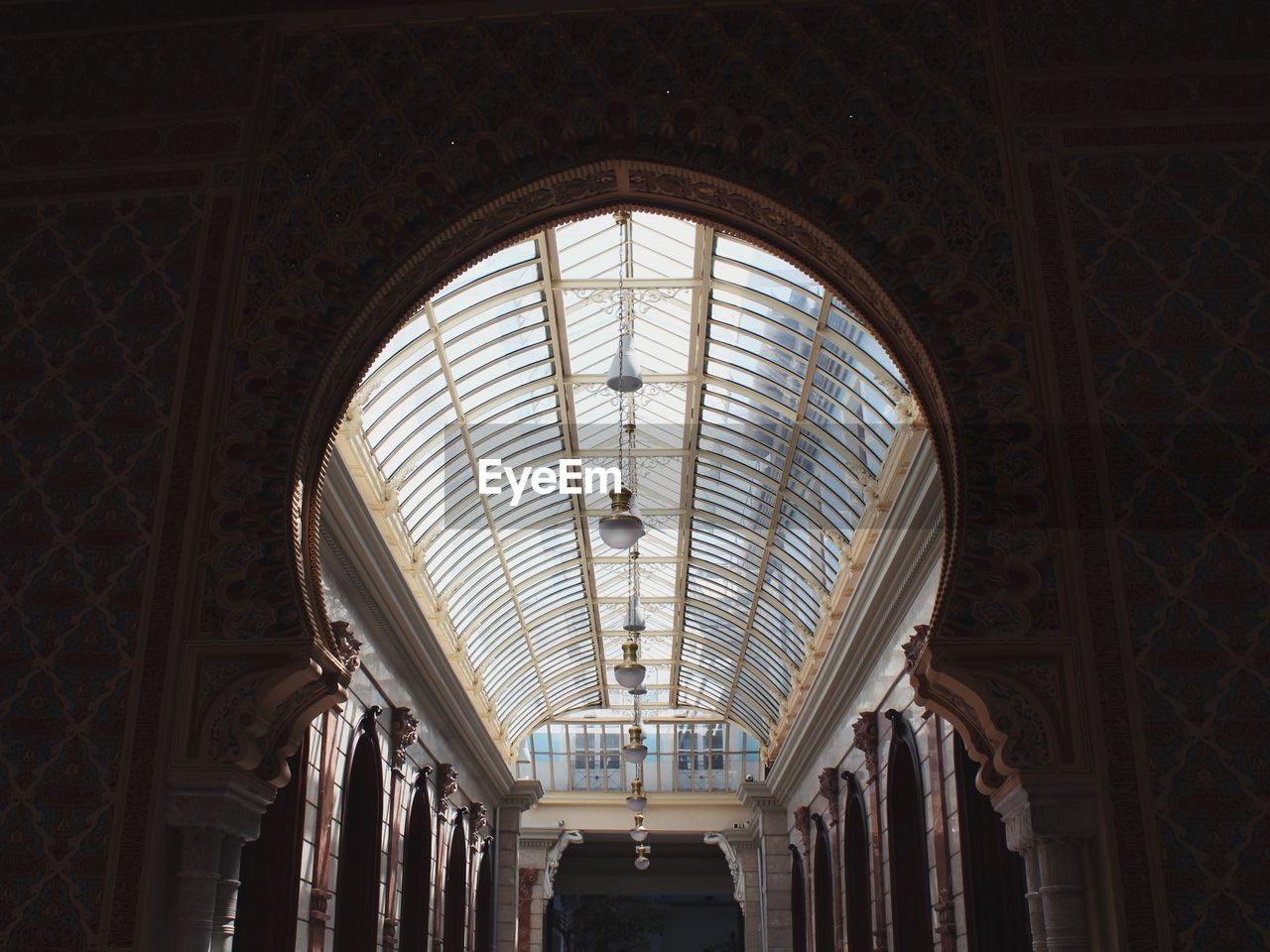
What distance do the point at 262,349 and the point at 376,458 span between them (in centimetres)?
730

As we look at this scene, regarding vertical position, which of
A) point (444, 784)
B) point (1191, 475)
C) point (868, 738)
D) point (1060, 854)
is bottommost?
point (1060, 854)

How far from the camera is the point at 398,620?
49.6 feet

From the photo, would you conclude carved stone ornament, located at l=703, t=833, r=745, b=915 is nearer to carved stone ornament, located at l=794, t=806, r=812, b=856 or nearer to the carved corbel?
carved stone ornament, located at l=794, t=806, r=812, b=856

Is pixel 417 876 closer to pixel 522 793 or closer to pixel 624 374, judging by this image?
pixel 624 374

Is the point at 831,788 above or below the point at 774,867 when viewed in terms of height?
above

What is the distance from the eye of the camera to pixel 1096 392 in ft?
22.4

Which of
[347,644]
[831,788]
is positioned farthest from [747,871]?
[347,644]

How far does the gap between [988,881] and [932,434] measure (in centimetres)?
551

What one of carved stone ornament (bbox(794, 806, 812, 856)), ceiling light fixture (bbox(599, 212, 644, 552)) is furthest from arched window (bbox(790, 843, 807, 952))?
ceiling light fixture (bbox(599, 212, 644, 552))

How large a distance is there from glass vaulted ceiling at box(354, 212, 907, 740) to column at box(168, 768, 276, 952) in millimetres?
7329

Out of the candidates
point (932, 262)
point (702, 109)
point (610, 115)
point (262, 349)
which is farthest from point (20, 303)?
point (932, 262)

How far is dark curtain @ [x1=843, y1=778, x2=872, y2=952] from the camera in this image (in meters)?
17.3

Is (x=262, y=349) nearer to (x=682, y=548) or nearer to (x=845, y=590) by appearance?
(x=845, y=590)

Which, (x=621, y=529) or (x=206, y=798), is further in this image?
(x=621, y=529)
